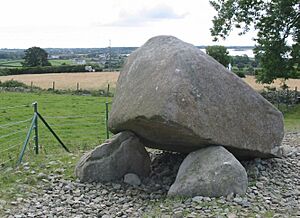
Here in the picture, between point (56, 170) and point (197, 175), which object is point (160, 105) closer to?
point (197, 175)

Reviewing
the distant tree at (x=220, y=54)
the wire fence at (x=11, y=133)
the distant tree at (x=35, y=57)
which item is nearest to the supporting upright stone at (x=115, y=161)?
the wire fence at (x=11, y=133)

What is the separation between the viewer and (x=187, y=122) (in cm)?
902

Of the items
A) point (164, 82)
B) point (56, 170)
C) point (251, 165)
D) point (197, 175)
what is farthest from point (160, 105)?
point (56, 170)

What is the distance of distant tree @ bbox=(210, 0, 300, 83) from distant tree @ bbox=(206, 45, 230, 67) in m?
18.0

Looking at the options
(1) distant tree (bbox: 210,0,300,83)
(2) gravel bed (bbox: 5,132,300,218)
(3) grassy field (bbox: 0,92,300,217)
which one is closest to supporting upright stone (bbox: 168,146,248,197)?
(2) gravel bed (bbox: 5,132,300,218)

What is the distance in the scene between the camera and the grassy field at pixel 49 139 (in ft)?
33.1

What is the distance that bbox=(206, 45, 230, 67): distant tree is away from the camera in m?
45.6

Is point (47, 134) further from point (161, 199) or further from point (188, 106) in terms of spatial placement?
point (188, 106)

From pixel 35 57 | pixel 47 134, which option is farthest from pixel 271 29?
pixel 35 57

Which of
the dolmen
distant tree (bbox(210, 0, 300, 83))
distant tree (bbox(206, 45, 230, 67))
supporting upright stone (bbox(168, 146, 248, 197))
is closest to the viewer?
supporting upright stone (bbox(168, 146, 248, 197))

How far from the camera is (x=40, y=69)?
2299 inches

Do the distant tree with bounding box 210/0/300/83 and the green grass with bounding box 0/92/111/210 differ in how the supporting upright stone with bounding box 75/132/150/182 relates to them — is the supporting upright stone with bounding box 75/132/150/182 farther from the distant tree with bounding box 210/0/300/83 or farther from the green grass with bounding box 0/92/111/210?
the distant tree with bounding box 210/0/300/83

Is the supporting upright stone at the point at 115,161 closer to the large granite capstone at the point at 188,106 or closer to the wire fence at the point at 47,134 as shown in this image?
the large granite capstone at the point at 188,106

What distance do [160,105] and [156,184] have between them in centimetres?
216
